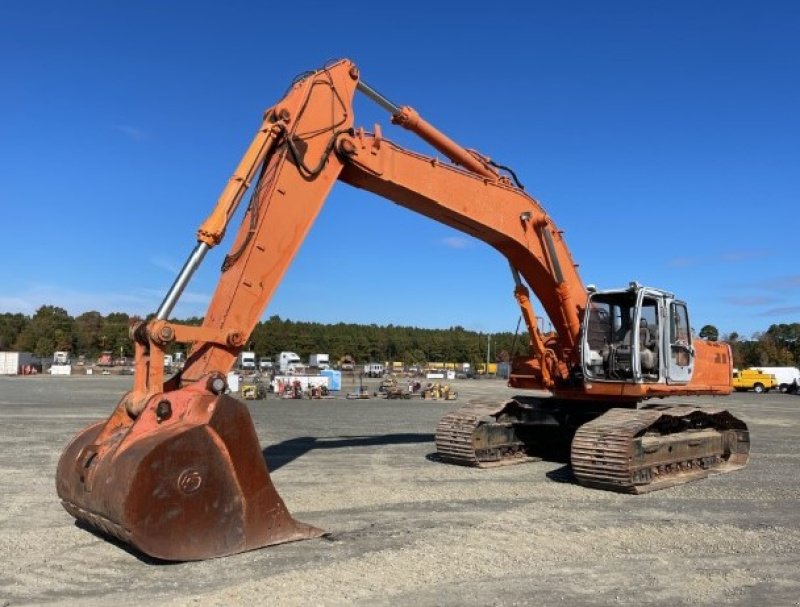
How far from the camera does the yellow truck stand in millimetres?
57594

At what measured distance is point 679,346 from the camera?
12.7m

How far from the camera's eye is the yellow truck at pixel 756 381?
2267 inches

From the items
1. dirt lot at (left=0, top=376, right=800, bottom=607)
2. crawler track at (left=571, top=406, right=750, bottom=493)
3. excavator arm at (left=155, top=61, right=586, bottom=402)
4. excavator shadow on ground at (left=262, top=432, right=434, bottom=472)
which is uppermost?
excavator arm at (left=155, top=61, right=586, bottom=402)

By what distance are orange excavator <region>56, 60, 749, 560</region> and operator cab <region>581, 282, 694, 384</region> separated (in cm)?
3

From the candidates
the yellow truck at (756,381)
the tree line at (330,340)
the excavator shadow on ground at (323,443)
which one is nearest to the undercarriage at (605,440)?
the excavator shadow on ground at (323,443)

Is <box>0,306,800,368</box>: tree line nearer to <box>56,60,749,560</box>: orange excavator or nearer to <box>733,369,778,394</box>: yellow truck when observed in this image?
<box>733,369,778,394</box>: yellow truck

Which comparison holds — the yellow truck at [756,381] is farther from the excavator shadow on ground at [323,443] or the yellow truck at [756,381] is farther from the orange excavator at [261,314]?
the orange excavator at [261,314]

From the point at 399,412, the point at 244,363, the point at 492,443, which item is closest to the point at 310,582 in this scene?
the point at 492,443

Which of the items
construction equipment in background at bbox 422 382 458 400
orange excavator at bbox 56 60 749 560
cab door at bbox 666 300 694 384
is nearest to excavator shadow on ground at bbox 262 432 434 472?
orange excavator at bbox 56 60 749 560

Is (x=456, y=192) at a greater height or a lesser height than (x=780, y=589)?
greater

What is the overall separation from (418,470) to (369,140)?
5927 mm

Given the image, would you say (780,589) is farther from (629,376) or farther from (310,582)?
(629,376)

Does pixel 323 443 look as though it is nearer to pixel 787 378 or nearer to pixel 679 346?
pixel 679 346

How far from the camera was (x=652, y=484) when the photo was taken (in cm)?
1109
